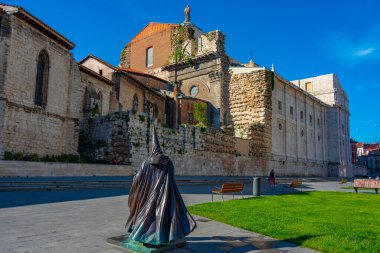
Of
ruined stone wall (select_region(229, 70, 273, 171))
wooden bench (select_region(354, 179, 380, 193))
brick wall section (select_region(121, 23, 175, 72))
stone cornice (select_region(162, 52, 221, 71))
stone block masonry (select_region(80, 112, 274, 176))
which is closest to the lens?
wooden bench (select_region(354, 179, 380, 193))

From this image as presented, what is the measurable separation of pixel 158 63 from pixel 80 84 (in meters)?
22.0

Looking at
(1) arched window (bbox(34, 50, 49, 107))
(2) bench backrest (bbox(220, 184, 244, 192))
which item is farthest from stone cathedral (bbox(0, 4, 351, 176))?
(2) bench backrest (bbox(220, 184, 244, 192))

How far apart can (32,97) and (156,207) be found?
62.2 ft

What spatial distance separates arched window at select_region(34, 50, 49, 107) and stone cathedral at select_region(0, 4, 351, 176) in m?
0.06

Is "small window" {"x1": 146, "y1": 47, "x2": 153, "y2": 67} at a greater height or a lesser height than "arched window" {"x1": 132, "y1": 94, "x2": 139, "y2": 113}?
greater

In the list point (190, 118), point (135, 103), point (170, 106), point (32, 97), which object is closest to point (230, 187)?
point (32, 97)

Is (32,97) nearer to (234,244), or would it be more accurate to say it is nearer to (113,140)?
(113,140)

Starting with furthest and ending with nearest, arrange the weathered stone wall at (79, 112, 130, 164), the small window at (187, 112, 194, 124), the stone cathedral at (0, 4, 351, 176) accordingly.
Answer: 1. the small window at (187, 112, 194, 124)
2. the weathered stone wall at (79, 112, 130, 164)
3. the stone cathedral at (0, 4, 351, 176)

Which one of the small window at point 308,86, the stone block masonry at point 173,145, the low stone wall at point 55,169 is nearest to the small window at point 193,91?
the stone block masonry at point 173,145

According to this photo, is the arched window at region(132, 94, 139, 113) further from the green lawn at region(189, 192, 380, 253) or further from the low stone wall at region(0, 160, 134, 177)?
the green lawn at region(189, 192, 380, 253)

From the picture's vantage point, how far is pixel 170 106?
36812mm

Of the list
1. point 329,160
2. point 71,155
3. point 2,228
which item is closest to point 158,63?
point 71,155

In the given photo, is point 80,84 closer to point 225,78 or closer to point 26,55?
point 26,55

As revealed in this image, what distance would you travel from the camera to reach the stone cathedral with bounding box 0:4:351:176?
20.7m
